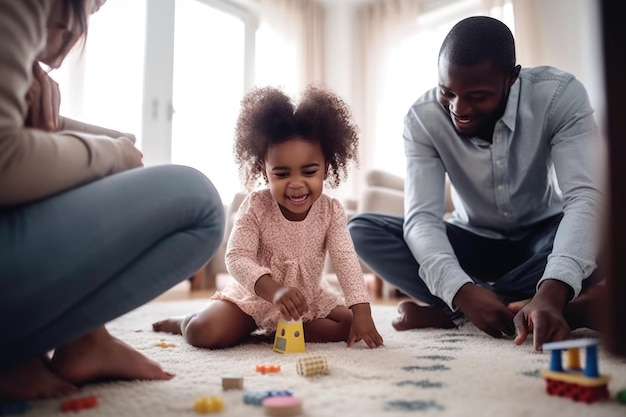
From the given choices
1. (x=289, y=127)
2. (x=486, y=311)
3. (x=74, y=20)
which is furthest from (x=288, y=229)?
(x=74, y=20)

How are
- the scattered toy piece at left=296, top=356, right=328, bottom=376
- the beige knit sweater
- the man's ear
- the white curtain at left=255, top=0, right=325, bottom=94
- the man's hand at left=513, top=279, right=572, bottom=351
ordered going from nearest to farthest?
1. the beige knit sweater
2. the scattered toy piece at left=296, top=356, right=328, bottom=376
3. the man's hand at left=513, top=279, right=572, bottom=351
4. the man's ear
5. the white curtain at left=255, top=0, right=325, bottom=94

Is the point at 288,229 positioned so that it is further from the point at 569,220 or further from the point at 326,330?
the point at 569,220

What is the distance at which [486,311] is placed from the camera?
1088mm

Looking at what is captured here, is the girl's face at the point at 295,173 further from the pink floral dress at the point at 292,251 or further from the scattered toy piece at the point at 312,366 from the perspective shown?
the scattered toy piece at the point at 312,366

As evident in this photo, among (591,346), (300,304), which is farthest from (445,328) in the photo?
(591,346)

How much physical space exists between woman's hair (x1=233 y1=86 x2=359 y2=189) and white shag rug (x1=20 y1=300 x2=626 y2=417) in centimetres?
45

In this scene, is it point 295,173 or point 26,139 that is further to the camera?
point 295,173

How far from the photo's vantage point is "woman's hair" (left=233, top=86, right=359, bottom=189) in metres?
1.26

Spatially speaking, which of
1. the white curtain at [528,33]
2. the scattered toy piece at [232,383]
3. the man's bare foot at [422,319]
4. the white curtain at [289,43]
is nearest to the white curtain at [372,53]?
the white curtain at [289,43]

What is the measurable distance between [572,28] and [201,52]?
2.52m

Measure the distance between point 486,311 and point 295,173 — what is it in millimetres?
509

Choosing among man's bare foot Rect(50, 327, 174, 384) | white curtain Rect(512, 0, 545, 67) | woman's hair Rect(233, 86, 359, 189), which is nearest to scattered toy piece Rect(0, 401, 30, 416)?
man's bare foot Rect(50, 327, 174, 384)

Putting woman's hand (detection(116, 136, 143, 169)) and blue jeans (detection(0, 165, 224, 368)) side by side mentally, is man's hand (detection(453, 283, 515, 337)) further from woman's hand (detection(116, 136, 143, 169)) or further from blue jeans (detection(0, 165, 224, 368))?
woman's hand (detection(116, 136, 143, 169))

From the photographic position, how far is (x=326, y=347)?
1.13 meters
